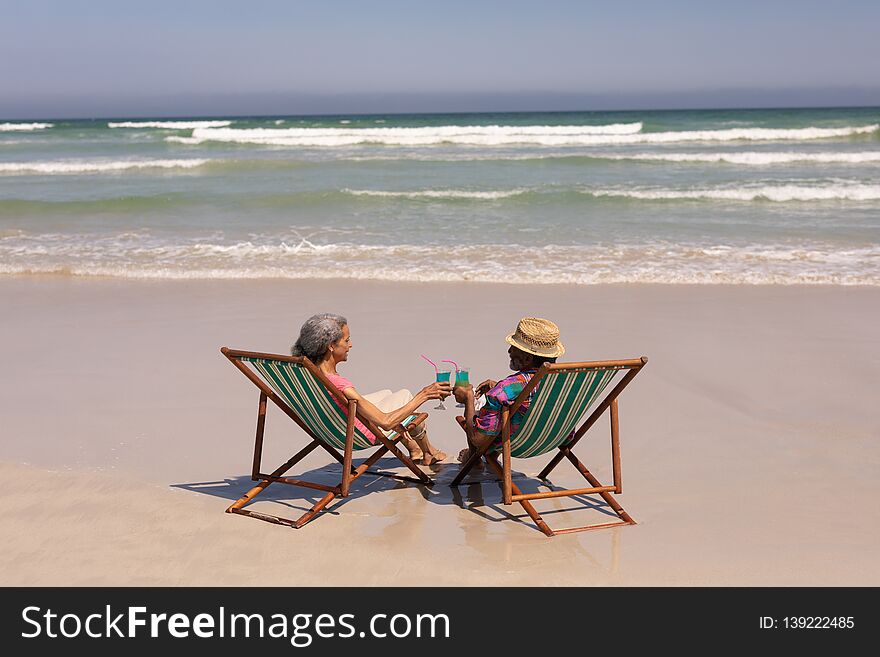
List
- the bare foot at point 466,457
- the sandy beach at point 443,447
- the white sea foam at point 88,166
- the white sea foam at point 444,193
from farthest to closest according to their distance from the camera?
the white sea foam at point 88,166
the white sea foam at point 444,193
the bare foot at point 466,457
the sandy beach at point 443,447

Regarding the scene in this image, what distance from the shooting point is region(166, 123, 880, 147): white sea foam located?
106 ft

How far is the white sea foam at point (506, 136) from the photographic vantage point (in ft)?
106

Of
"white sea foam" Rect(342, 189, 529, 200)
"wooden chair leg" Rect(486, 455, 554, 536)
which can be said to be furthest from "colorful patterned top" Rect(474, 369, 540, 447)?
"white sea foam" Rect(342, 189, 529, 200)

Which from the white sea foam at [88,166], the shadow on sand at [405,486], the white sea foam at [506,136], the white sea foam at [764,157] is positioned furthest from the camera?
the white sea foam at [506,136]

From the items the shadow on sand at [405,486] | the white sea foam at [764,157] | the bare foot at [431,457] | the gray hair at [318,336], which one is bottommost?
the shadow on sand at [405,486]

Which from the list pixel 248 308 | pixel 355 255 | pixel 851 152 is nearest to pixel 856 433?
pixel 248 308

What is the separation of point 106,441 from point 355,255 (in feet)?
20.6

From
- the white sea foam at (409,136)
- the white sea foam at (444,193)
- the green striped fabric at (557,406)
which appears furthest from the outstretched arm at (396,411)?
the white sea foam at (409,136)

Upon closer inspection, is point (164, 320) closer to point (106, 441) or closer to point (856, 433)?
point (106, 441)

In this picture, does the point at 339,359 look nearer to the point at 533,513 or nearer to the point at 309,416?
the point at 309,416

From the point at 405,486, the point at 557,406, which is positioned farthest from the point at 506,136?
the point at 557,406

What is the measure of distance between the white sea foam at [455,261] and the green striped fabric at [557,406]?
5.42 metres

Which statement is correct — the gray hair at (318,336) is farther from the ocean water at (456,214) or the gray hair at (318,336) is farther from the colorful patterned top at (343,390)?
the ocean water at (456,214)

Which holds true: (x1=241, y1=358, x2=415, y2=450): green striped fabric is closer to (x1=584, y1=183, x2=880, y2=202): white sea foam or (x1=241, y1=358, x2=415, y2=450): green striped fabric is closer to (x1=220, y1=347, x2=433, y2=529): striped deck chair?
(x1=220, y1=347, x2=433, y2=529): striped deck chair
